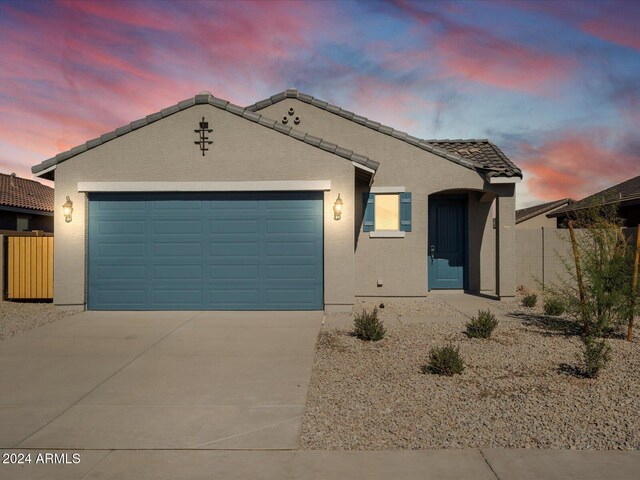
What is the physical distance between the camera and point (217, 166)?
11.1 metres

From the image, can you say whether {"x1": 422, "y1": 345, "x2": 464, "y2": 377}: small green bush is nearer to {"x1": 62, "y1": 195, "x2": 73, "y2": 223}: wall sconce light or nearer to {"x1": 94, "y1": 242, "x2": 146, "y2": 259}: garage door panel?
{"x1": 94, "y1": 242, "x2": 146, "y2": 259}: garage door panel

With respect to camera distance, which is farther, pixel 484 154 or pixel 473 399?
pixel 484 154

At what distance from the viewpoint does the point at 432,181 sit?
1334 cm

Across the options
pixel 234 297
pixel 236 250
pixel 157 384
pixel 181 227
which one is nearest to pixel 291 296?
pixel 234 297

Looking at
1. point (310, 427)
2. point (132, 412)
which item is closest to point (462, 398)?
point (310, 427)

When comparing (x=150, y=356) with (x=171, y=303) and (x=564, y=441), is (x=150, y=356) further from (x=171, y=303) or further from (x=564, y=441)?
(x=564, y=441)

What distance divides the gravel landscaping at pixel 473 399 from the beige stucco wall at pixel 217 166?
3185 millimetres

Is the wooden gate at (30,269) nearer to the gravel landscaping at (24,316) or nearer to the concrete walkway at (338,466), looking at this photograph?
the gravel landscaping at (24,316)

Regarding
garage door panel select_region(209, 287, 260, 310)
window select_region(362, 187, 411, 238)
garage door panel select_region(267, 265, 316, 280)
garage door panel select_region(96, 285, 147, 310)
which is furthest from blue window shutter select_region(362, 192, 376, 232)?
garage door panel select_region(96, 285, 147, 310)

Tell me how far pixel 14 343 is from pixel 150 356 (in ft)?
9.33

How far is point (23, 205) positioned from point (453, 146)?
2190 cm

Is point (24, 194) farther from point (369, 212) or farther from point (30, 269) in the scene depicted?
point (369, 212)

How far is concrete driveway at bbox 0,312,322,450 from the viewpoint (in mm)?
4617

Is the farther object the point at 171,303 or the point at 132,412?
the point at 171,303
